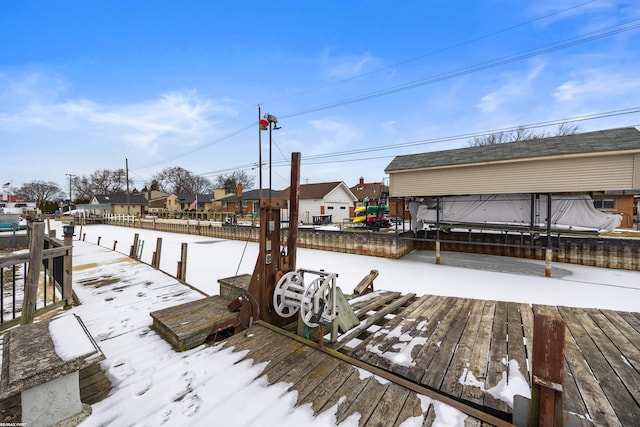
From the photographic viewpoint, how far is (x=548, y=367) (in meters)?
1.73

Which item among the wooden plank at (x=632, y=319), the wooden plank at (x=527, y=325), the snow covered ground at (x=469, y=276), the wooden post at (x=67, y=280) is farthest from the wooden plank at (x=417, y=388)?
the wooden post at (x=67, y=280)

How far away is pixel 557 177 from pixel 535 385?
991cm

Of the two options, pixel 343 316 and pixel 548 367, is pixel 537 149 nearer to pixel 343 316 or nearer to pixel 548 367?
pixel 343 316

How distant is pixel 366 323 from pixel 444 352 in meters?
1.12

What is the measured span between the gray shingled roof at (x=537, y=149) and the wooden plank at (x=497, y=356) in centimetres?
763

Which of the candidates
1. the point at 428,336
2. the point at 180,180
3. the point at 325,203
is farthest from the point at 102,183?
the point at 428,336

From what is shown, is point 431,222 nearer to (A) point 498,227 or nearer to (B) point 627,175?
(A) point 498,227

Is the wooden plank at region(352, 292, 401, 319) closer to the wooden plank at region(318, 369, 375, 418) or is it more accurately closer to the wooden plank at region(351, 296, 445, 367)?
the wooden plank at region(351, 296, 445, 367)

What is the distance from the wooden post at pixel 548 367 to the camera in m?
1.69

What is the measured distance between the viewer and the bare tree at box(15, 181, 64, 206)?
72750mm

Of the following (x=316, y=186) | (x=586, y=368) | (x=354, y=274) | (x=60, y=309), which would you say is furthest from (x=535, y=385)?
(x=316, y=186)

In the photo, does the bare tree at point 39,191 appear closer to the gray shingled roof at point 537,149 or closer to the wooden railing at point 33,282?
the wooden railing at point 33,282

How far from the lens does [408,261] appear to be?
11648 millimetres

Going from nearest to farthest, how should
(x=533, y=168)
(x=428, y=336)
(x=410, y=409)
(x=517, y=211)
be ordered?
(x=410, y=409)
(x=428, y=336)
(x=533, y=168)
(x=517, y=211)
